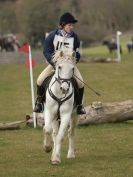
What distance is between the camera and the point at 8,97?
24.0 meters

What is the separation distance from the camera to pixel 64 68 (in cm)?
977

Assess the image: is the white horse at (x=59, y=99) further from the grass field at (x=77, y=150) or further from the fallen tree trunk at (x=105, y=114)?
the fallen tree trunk at (x=105, y=114)

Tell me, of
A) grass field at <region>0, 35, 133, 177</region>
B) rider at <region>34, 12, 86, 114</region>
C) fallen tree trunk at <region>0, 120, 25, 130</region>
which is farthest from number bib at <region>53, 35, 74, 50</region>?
fallen tree trunk at <region>0, 120, 25, 130</region>

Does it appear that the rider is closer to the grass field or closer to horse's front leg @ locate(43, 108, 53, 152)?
horse's front leg @ locate(43, 108, 53, 152)

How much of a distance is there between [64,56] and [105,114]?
5.95 m

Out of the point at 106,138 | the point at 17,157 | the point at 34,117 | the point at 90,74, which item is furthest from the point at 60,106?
the point at 90,74

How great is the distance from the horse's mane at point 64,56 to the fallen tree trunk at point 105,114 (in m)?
5.42

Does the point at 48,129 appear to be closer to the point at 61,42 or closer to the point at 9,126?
the point at 61,42

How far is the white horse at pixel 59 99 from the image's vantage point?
32.1 feet

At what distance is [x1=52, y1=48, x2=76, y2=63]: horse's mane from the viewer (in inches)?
389

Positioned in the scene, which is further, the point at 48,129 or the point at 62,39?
the point at 62,39

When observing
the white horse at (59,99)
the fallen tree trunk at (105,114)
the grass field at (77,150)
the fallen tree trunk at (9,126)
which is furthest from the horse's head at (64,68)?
the fallen tree trunk at (9,126)

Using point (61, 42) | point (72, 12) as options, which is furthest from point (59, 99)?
point (72, 12)

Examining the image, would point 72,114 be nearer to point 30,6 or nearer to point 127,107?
point 127,107
